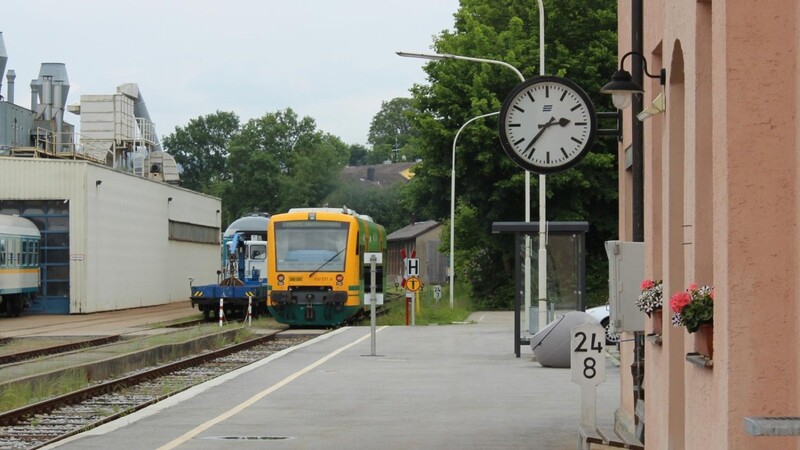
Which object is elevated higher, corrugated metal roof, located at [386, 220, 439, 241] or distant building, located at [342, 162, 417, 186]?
distant building, located at [342, 162, 417, 186]

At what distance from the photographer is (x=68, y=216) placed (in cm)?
4741

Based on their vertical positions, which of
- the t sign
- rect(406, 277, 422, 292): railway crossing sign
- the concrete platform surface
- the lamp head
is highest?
the lamp head

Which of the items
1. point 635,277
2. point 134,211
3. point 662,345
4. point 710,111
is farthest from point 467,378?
point 134,211

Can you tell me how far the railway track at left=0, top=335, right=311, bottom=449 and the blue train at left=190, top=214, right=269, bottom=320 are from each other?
16.3m

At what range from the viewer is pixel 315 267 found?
37625mm

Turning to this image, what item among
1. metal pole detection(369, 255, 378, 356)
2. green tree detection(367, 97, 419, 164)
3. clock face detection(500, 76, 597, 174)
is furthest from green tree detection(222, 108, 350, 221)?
Answer: clock face detection(500, 76, 597, 174)

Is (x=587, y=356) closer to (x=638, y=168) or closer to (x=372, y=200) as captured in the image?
(x=638, y=168)

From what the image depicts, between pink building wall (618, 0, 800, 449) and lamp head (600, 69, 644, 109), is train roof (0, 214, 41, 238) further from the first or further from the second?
pink building wall (618, 0, 800, 449)

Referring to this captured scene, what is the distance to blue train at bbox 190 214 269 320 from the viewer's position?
144 feet

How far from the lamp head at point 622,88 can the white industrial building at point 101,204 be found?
124 feet

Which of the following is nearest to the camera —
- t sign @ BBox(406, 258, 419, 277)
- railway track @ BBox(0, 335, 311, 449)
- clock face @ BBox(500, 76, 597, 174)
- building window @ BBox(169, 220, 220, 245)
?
clock face @ BBox(500, 76, 597, 174)

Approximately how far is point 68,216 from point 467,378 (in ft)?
97.7

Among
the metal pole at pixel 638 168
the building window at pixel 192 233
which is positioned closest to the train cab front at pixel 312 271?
the building window at pixel 192 233

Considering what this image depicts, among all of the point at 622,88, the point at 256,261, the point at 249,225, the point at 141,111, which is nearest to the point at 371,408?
the point at 622,88
